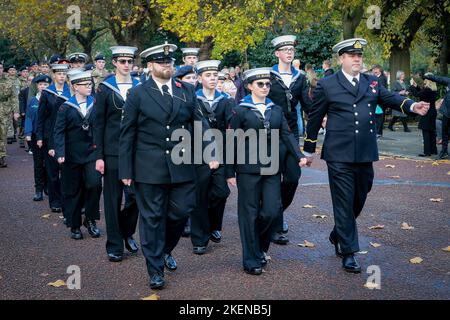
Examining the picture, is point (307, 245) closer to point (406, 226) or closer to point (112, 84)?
point (406, 226)

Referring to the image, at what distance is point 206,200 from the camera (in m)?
8.23

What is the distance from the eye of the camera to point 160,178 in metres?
6.53

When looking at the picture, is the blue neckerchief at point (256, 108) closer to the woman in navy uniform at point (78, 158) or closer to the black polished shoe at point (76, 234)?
the woman in navy uniform at point (78, 158)

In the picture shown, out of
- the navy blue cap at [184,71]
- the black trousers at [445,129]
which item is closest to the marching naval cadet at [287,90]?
the navy blue cap at [184,71]

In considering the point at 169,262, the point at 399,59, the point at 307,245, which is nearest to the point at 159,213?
the point at 169,262

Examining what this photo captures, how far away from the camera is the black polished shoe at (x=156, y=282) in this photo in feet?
21.0

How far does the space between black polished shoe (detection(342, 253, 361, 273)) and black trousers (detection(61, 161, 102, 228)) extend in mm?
3305

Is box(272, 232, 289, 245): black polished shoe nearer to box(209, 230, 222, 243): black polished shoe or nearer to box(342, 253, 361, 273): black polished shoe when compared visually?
box(209, 230, 222, 243): black polished shoe

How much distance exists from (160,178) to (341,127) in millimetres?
1970

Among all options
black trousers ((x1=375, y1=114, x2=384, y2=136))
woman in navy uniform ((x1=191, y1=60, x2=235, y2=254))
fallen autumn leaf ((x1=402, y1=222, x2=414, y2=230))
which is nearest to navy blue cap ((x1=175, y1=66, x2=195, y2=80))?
woman in navy uniform ((x1=191, y1=60, x2=235, y2=254))

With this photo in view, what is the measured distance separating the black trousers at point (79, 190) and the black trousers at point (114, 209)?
41.3 inches

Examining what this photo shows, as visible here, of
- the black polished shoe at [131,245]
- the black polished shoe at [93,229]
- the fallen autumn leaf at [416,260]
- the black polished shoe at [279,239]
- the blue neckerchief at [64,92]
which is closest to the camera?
the fallen autumn leaf at [416,260]

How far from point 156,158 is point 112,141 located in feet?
4.25
